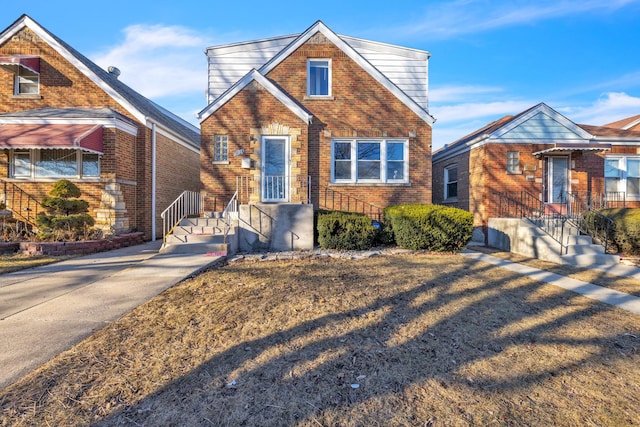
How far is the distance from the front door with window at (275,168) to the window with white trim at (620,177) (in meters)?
12.7

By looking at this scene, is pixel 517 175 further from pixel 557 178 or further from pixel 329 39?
pixel 329 39

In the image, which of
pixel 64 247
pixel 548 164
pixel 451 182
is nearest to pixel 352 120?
pixel 451 182

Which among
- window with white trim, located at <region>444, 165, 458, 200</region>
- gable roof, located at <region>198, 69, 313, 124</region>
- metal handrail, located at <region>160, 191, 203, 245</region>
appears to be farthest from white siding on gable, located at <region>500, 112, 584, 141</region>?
metal handrail, located at <region>160, 191, 203, 245</region>

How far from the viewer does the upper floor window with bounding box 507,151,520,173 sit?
39.7 feet

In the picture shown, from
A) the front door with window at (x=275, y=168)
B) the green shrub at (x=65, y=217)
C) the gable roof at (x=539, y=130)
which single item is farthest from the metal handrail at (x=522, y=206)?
the green shrub at (x=65, y=217)

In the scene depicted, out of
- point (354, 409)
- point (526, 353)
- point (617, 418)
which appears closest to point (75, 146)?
point (354, 409)

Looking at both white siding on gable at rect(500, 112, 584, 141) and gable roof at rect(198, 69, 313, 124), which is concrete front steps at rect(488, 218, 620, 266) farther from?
gable roof at rect(198, 69, 313, 124)

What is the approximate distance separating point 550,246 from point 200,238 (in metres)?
9.58

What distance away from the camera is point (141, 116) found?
11.1 m

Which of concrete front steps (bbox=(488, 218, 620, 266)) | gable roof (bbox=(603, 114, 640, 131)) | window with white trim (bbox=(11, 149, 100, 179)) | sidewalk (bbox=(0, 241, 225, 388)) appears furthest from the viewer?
gable roof (bbox=(603, 114, 640, 131))

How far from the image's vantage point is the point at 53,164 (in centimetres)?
1047

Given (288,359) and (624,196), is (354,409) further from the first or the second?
(624,196)

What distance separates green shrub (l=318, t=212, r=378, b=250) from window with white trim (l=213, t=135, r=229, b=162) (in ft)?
13.9

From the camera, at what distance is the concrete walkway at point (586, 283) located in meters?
4.87
